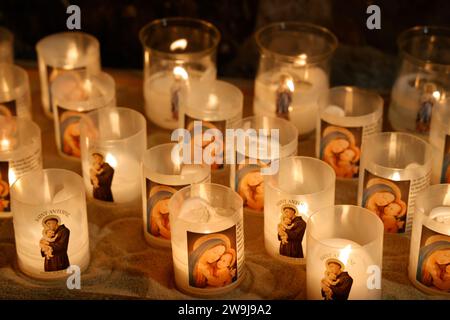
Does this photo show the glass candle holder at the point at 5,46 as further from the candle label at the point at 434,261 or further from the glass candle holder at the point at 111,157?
the candle label at the point at 434,261

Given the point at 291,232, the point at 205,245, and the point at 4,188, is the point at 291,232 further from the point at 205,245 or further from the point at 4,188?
the point at 4,188

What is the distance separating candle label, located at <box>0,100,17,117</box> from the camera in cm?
228

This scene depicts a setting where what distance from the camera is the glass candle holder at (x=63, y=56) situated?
7.96 ft

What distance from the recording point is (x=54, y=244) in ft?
5.98

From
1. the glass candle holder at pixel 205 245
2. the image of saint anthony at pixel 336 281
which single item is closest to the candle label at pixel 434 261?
the image of saint anthony at pixel 336 281

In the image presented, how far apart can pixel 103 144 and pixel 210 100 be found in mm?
339

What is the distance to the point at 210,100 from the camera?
89.6 inches

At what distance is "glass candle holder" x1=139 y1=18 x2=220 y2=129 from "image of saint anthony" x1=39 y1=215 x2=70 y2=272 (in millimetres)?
584

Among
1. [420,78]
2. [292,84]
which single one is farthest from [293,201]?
[420,78]

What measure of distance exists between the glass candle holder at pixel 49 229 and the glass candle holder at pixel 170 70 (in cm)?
50

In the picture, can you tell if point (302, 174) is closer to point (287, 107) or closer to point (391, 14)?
point (287, 107)

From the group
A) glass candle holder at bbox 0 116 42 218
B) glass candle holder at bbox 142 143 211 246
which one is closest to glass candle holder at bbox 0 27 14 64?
glass candle holder at bbox 0 116 42 218

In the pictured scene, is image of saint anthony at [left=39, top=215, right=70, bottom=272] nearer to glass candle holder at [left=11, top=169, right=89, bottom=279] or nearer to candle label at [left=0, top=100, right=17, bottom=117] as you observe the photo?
glass candle holder at [left=11, top=169, right=89, bottom=279]
